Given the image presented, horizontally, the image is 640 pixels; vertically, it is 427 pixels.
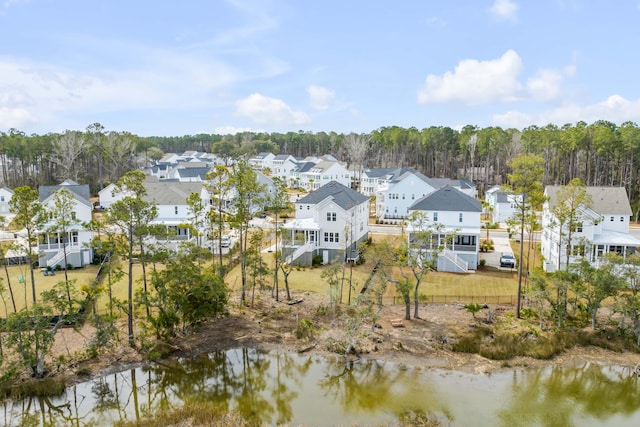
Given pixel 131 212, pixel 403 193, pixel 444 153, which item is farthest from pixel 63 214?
pixel 444 153

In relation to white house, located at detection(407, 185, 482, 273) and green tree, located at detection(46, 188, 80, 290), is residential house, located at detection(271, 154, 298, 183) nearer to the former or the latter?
white house, located at detection(407, 185, 482, 273)

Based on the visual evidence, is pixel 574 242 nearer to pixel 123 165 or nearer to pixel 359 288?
pixel 359 288

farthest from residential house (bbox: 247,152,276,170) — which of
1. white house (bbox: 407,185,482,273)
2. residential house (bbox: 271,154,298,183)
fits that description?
white house (bbox: 407,185,482,273)

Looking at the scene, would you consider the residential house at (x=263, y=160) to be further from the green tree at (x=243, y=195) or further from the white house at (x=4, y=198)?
the green tree at (x=243, y=195)

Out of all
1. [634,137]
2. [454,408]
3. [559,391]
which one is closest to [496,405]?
[454,408]

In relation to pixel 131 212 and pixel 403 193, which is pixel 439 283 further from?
pixel 403 193
